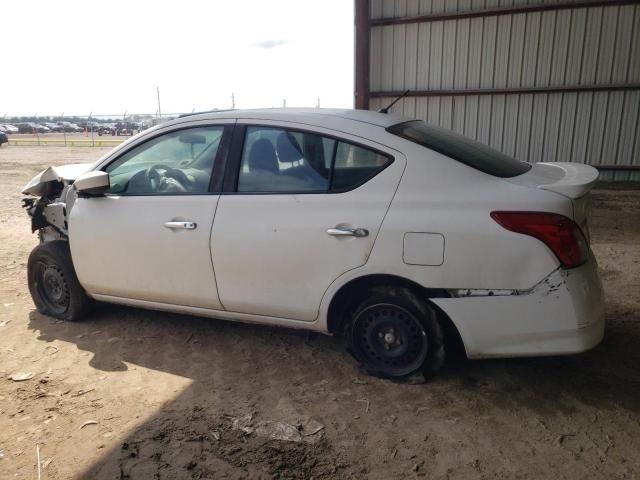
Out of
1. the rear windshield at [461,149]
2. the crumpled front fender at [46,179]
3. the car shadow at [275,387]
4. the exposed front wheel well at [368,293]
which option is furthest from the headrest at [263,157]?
the crumpled front fender at [46,179]

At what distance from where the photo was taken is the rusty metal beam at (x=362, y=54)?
10.8 metres

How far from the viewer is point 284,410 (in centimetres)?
285

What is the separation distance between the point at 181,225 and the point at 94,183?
75cm

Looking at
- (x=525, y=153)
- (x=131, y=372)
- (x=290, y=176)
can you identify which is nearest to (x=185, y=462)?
(x=131, y=372)

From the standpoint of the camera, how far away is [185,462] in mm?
2447

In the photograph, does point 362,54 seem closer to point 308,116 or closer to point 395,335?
point 308,116

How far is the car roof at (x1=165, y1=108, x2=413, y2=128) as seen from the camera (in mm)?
3166

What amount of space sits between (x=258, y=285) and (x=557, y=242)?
5.67 ft

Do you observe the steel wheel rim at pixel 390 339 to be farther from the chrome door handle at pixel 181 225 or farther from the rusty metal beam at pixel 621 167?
the rusty metal beam at pixel 621 167

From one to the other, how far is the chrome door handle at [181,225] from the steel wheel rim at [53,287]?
1295mm

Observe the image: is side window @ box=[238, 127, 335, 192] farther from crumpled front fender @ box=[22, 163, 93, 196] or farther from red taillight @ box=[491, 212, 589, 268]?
crumpled front fender @ box=[22, 163, 93, 196]

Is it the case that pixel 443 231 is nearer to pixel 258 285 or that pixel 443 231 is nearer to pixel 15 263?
pixel 258 285

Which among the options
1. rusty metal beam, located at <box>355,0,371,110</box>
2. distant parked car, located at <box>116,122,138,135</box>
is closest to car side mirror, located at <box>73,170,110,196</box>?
rusty metal beam, located at <box>355,0,371,110</box>

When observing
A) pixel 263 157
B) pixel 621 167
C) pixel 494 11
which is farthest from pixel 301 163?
pixel 621 167
